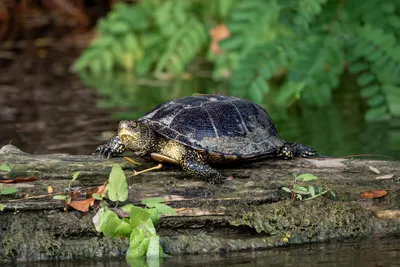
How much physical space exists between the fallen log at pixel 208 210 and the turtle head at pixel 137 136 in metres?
0.13

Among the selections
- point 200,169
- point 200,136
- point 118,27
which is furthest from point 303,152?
point 118,27

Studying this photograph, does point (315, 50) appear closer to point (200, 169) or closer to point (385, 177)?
point (385, 177)

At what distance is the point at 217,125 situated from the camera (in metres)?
5.17

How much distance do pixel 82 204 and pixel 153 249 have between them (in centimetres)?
52

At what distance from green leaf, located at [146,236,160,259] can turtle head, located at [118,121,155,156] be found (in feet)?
3.00

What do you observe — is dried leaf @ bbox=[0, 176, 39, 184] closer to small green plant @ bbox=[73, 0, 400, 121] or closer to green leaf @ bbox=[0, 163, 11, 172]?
green leaf @ bbox=[0, 163, 11, 172]

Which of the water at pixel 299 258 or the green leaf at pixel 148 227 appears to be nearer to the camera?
the water at pixel 299 258

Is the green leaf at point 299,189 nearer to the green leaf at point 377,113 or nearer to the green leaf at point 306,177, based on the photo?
the green leaf at point 306,177

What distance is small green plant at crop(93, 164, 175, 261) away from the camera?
4328 mm

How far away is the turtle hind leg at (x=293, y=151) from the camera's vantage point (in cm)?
538

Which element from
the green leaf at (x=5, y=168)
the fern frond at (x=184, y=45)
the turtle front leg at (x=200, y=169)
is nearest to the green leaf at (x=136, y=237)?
the turtle front leg at (x=200, y=169)

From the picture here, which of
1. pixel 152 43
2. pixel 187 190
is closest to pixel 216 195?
pixel 187 190

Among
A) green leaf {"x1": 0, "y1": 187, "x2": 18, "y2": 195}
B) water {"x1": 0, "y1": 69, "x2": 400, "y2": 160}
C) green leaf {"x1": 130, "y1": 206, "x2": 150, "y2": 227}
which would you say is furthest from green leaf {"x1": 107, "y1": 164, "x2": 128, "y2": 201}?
water {"x1": 0, "y1": 69, "x2": 400, "y2": 160}

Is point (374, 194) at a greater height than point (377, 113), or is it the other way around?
point (377, 113)
